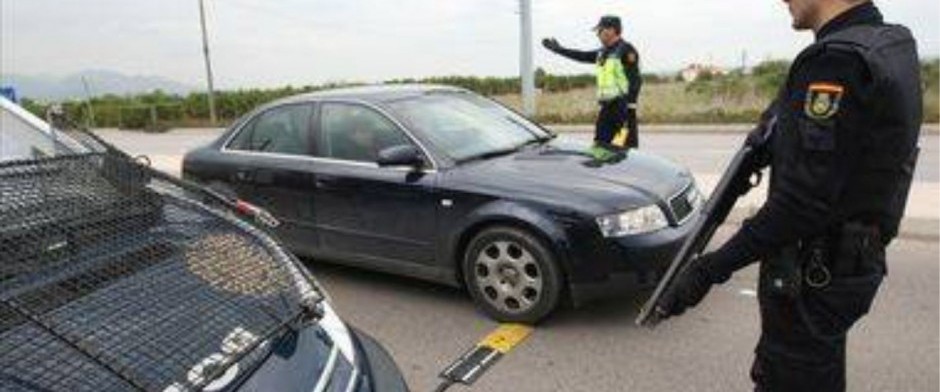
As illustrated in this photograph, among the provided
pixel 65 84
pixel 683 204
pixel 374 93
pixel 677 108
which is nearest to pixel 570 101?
pixel 677 108

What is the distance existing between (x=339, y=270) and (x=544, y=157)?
182 cm

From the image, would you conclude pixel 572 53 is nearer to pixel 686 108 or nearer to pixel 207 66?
pixel 686 108

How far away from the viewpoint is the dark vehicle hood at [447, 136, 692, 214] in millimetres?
5215

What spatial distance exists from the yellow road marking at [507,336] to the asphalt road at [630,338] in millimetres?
56

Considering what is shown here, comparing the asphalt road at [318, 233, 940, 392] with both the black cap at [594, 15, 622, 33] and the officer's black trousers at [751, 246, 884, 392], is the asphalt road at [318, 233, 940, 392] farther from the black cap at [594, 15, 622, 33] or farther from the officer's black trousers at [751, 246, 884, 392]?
the black cap at [594, 15, 622, 33]

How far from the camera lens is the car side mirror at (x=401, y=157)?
18.5 ft

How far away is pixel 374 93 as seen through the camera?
21.3 ft

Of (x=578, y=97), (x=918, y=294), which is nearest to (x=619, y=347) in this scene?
(x=918, y=294)

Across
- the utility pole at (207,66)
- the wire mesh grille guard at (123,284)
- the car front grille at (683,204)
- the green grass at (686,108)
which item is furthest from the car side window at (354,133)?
the utility pole at (207,66)

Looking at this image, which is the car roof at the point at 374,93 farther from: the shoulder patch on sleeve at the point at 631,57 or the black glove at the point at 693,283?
the black glove at the point at 693,283

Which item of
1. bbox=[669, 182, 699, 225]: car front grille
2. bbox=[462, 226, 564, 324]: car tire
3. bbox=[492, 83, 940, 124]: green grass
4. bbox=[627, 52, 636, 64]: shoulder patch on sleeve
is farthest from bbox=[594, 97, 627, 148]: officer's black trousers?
bbox=[492, 83, 940, 124]: green grass

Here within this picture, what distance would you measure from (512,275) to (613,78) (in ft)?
13.9

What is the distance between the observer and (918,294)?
5.80 m

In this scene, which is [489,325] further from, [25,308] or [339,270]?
[25,308]
